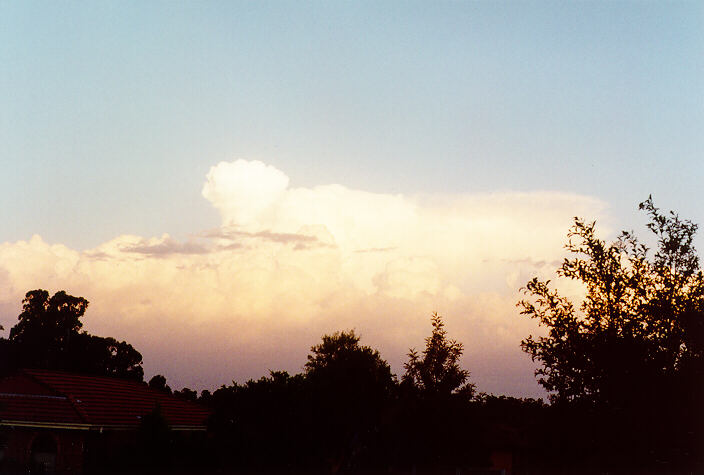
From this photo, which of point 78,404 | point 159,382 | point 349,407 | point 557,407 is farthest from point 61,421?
point 159,382

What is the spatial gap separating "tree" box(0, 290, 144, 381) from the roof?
3484 centimetres

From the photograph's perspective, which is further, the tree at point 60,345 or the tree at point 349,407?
the tree at point 60,345

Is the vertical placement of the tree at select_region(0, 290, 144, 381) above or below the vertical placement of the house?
above

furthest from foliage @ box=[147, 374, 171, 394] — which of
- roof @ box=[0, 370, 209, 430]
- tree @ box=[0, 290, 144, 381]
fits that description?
roof @ box=[0, 370, 209, 430]

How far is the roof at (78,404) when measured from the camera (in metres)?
37.9

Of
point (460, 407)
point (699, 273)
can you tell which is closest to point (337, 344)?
point (460, 407)

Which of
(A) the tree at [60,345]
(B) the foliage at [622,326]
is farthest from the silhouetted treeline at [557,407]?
(A) the tree at [60,345]

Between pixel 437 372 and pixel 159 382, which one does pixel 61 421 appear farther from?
pixel 159 382

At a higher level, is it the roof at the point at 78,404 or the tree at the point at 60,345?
the tree at the point at 60,345

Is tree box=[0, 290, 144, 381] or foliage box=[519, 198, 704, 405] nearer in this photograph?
foliage box=[519, 198, 704, 405]

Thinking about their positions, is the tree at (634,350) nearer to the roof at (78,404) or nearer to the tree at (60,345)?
the roof at (78,404)

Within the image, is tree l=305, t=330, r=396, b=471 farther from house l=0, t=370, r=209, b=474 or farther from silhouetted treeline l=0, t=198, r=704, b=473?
house l=0, t=370, r=209, b=474

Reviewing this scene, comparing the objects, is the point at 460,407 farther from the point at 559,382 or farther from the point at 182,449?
the point at 182,449

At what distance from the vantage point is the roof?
37.9 metres
